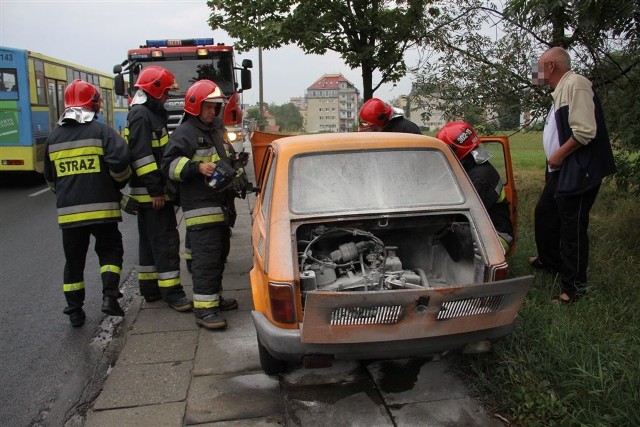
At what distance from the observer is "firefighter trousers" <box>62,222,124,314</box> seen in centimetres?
447

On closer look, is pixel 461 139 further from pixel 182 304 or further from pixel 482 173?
pixel 182 304

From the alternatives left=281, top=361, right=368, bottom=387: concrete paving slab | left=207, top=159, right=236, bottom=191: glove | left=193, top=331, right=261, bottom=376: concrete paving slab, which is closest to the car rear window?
left=207, top=159, right=236, bottom=191: glove

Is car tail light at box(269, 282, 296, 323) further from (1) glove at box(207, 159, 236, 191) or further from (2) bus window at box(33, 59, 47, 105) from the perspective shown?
(2) bus window at box(33, 59, 47, 105)

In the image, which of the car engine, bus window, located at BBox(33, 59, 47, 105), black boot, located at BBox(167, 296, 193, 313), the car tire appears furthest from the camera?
bus window, located at BBox(33, 59, 47, 105)

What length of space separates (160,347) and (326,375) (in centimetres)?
133

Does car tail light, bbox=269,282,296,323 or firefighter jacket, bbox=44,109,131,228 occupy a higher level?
firefighter jacket, bbox=44,109,131,228

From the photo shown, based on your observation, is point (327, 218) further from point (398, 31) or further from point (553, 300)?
point (398, 31)

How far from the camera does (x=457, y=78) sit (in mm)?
7664

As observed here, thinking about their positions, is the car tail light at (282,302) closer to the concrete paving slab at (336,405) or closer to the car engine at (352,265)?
the car engine at (352,265)

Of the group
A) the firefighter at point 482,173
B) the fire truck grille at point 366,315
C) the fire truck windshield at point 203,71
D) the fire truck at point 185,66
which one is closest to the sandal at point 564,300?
the firefighter at point 482,173

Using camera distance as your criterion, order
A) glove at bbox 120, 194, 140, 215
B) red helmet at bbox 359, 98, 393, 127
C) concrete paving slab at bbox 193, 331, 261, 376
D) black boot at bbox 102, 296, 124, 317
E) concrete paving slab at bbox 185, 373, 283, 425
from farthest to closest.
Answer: red helmet at bbox 359, 98, 393, 127
glove at bbox 120, 194, 140, 215
black boot at bbox 102, 296, 124, 317
concrete paving slab at bbox 193, 331, 261, 376
concrete paving slab at bbox 185, 373, 283, 425

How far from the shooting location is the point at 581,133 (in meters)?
3.91

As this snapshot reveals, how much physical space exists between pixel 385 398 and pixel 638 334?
5.58 feet

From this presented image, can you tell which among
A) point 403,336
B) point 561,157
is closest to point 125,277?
point 403,336
